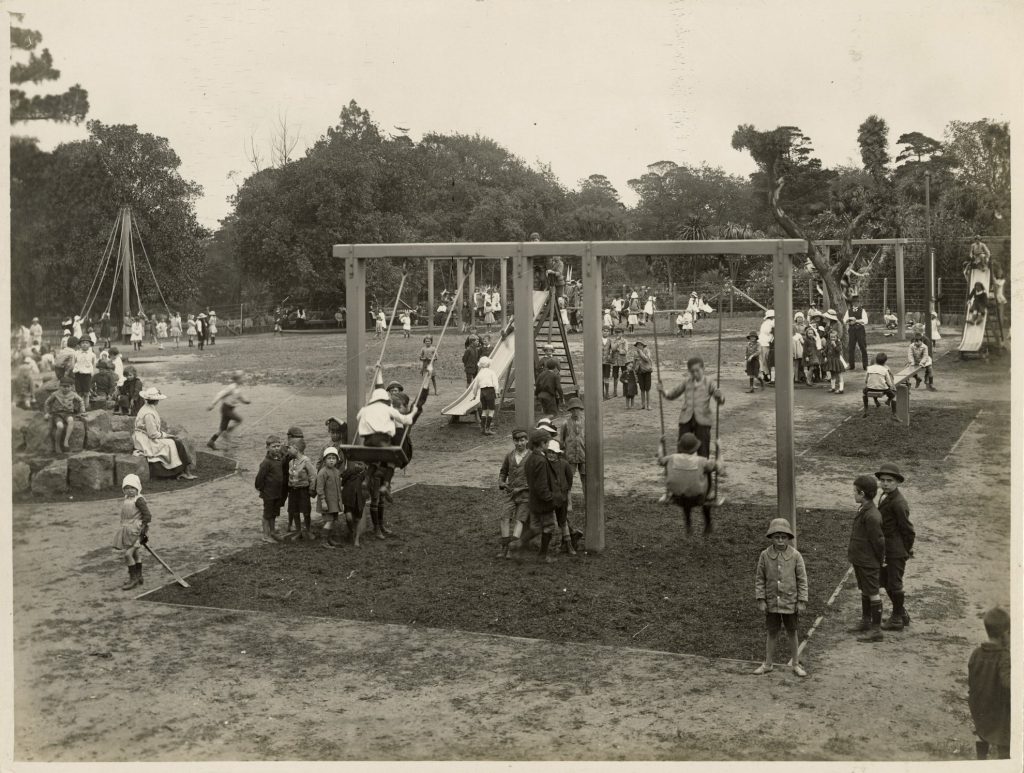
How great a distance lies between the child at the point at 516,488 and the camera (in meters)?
12.5

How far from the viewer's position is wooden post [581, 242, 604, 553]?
12406 millimetres

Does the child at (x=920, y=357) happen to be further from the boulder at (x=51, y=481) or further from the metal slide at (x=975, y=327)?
the boulder at (x=51, y=481)

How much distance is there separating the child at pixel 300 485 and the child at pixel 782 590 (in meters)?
6.32

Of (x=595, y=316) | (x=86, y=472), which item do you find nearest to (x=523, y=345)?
(x=595, y=316)

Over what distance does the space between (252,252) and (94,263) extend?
9.90 meters

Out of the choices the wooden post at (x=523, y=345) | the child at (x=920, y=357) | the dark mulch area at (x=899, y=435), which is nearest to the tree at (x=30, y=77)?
the wooden post at (x=523, y=345)

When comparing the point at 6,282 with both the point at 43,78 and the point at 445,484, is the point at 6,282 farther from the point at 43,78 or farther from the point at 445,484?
the point at 445,484

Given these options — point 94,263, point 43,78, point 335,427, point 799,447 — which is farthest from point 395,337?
point 43,78

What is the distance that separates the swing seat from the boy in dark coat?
5.77 m

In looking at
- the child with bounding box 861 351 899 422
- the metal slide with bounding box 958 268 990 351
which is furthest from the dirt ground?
the metal slide with bounding box 958 268 990 351

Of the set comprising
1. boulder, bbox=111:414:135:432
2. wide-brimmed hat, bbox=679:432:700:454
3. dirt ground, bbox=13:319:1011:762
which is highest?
wide-brimmed hat, bbox=679:432:700:454

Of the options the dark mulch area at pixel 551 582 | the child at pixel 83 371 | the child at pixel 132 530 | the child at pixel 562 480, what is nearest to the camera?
the dark mulch area at pixel 551 582

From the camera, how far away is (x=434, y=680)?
29.7 ft

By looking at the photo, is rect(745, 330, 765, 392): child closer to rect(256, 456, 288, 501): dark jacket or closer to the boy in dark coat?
rect(256, 456, 288, 501): dark jacket
